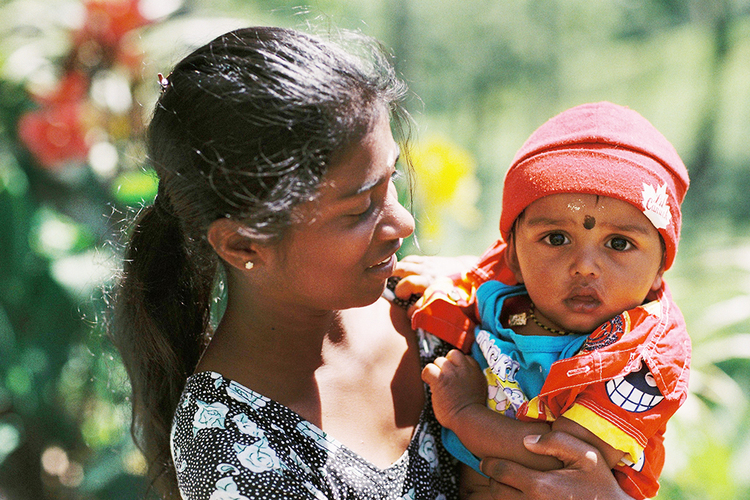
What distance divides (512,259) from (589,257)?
9.1 inches

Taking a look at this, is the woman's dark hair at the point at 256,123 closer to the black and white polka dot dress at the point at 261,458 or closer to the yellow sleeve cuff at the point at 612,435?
the black and white polka dot dress at the point at 261,458

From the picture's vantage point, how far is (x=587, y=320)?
139cm

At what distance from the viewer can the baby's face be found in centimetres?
134

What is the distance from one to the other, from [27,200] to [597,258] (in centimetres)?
239

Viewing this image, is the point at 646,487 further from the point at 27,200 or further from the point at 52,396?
the point at 27,200

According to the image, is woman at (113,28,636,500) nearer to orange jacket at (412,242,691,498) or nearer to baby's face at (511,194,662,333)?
orange jacket at (412,242,691,498)

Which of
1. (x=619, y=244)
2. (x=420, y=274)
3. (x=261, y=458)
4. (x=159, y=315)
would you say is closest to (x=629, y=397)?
(x=619, y=244)

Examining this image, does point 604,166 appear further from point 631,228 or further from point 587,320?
point 587,320

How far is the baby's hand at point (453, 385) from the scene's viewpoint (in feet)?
4.65

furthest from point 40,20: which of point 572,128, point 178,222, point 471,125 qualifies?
point 471,125

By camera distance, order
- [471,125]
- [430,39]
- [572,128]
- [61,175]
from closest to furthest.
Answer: [572,128] < [61,175] < [430,39] < [471,125]

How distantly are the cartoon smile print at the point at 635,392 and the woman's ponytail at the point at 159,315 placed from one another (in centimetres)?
84

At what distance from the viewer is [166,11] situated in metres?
3.25

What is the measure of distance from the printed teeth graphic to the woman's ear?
692mm
